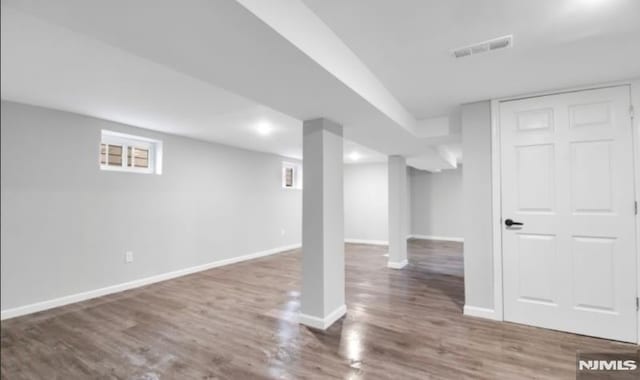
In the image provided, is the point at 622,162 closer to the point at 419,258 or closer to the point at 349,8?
the point at 349,8

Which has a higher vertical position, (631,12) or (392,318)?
(631,12)

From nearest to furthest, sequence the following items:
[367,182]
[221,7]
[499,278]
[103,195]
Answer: [221,7], [499,278], [103,195], [367,182]

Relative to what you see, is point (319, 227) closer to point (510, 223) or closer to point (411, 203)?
point (510, 223)

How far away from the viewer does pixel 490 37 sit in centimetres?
196

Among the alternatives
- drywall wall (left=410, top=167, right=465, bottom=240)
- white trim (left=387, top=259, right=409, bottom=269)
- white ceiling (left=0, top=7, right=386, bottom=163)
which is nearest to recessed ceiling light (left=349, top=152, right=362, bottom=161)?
white ceiling (left=0, top=7, right=386, bottom=163)

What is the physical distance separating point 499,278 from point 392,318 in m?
1.10

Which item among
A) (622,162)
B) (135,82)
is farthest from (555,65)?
(135,82)

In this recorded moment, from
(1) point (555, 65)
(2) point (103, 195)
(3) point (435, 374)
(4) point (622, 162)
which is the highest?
(1) point (555, 65)

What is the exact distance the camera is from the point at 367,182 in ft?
28.1

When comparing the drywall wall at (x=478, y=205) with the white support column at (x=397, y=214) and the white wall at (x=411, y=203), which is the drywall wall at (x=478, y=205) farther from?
the white wall at (x=411, y=203)

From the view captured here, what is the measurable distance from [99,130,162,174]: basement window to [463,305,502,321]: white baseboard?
14.3 feet

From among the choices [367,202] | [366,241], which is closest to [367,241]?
[366,241]

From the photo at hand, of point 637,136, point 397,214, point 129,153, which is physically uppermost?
point 129,153

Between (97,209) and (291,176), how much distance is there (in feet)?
14.6
